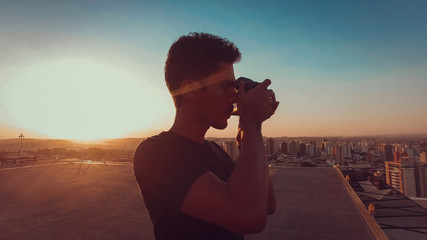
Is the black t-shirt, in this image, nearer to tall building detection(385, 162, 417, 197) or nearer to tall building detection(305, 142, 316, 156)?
tall building detection(385, 162, 417, 197)

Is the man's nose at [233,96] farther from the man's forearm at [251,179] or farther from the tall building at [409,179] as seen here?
the tall building at [409,179]

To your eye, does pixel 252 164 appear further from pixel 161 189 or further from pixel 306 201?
pixel 306 201

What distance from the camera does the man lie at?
0.77m

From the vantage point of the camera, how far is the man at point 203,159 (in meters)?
0.77

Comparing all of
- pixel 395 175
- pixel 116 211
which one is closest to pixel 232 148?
pixel 116 211

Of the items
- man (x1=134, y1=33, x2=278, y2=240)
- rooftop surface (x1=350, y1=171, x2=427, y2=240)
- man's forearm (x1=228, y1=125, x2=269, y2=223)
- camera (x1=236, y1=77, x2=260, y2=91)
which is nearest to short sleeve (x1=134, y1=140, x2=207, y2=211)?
man (x1=134, y1=33, x2=278, y2=240)

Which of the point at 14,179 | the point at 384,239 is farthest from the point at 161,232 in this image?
the point at 14,179

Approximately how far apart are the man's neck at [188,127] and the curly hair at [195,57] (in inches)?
3.3

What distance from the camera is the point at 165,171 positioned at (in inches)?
33.3

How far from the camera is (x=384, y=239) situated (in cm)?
373

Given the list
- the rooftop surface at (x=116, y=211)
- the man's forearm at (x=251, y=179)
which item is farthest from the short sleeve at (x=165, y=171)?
the rooftop surface at (x=116, y=211)

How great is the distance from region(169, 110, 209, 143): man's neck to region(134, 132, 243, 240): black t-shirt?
92 millimetres

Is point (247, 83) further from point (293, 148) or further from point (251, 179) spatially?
point (293, 148)

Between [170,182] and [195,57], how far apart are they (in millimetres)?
609
